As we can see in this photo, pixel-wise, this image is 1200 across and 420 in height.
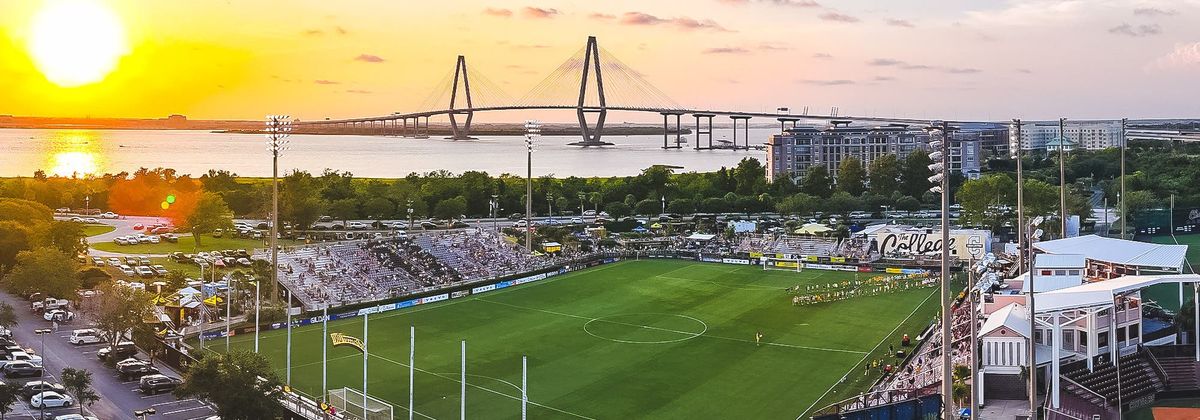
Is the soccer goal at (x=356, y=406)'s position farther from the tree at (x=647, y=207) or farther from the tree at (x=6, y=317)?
the tree at (x=647, y=207)

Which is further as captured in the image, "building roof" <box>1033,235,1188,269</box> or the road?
"building roof" <box>1033,235,1188,269</box>

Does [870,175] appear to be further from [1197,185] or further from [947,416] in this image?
[947,416]

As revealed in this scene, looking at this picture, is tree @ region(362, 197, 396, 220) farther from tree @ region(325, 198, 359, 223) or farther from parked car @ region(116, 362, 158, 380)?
parked car @ region(116, 362, 158, 380)

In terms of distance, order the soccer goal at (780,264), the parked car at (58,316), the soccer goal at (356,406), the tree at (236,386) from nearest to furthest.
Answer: the tree at (236,386), the soccer goal at (356,406), the parked car at (58,316), the soccer goal at (780,264)

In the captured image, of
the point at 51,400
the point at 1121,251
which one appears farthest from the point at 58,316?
the point at 1121,251

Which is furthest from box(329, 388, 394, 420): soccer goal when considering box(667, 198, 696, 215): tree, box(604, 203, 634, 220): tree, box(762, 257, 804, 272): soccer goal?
box(667, 198, 696, 215): tree

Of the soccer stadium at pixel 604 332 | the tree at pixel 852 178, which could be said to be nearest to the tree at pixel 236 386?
the soccer stadium at pixel 604 332

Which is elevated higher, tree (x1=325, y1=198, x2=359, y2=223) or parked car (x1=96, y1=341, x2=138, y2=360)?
tree (x1=325, y1=198, x2=359, y2=223)

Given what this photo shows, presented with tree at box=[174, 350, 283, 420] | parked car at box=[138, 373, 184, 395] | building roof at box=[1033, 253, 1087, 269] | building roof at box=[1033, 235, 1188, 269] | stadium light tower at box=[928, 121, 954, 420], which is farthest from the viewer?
building roof at box=[1033, 253, 1087, 269]

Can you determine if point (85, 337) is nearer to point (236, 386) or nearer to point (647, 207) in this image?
point (236, 386)
